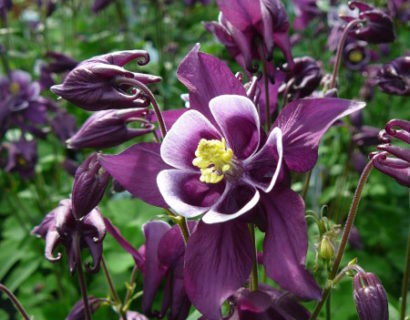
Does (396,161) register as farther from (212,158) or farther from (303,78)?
(303,78)

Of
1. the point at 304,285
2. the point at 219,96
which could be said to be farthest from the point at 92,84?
the point at 304,285

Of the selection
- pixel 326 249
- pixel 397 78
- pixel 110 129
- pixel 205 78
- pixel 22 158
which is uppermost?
pixel 205 78

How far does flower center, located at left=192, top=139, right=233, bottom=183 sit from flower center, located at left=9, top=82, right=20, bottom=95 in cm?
166

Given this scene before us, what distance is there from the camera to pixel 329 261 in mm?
1084

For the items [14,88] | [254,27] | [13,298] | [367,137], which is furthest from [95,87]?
[14,88]

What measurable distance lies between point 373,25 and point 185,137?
669mm

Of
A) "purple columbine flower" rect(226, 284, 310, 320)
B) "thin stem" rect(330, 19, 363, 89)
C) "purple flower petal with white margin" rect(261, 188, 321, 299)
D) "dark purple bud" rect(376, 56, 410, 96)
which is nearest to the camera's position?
"purple flower petal with white margin" rect(261, 188, 321, 299)

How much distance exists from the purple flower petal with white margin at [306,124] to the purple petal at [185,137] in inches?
4.2

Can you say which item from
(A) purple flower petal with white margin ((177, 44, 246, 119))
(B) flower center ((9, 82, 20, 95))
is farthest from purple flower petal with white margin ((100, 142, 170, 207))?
(B) flower center ((9, 82, 20, 95))

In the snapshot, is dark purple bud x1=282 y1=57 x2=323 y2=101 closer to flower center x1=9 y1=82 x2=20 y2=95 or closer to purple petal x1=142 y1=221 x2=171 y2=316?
purple petal x1=142 y1=221 x2=171 y2=316

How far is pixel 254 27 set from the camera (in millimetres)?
1115

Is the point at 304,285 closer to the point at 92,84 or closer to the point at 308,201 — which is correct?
the point at 92,84

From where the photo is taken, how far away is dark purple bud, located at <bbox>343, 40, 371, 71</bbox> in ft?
7.22

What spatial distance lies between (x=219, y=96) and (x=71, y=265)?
0.44 meters
